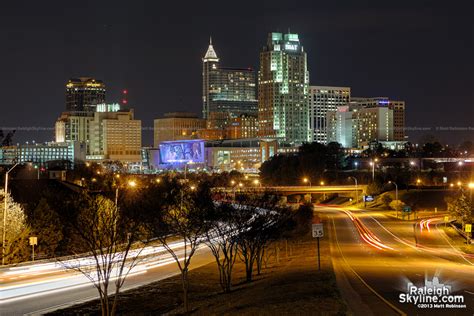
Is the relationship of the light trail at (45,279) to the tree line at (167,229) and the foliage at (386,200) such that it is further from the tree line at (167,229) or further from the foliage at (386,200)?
the foliage at (386,200)

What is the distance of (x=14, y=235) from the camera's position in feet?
176

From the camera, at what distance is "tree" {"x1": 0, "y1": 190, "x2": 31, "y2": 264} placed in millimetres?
53156

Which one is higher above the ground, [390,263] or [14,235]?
[14,235]

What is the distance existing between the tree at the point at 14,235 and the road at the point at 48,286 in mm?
2690

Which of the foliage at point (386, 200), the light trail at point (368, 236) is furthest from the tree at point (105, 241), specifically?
the foliage at point (386, 200)

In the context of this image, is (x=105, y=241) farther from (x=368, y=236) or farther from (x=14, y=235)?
(x=368, y=236)

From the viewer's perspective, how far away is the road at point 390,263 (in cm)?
3052

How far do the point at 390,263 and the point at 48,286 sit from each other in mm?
22626

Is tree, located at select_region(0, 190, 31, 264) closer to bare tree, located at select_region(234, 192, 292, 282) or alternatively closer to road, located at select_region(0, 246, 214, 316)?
road, located at select_region(0, 246, 214, 316)

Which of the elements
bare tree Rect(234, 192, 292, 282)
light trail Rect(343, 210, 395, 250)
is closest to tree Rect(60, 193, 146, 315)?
bare tree Rect(234, 192, 292, 282)

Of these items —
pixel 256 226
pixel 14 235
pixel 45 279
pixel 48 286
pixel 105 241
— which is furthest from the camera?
pixel 14 235

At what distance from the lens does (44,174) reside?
14412 centimetres

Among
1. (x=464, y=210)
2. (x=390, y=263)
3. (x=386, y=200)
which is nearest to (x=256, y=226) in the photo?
(x=390, y=263)

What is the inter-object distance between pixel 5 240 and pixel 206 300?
19.1 metres
